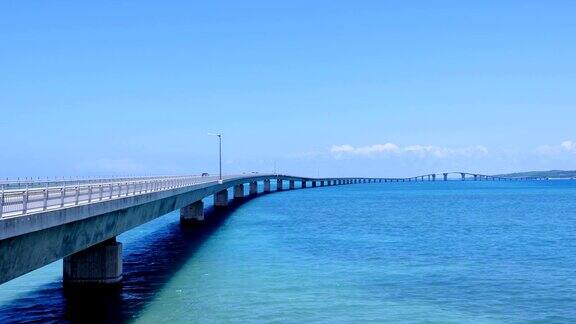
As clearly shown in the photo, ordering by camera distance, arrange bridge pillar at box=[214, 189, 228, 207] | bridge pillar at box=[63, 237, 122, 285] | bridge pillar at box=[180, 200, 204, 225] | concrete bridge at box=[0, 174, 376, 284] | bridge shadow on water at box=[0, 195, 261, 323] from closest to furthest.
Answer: concrete bridge at box=[0, 174, 376, 284] → bridge shadow on water at box=[0, 195, 261, 323] → bridge pillar at box=[63, 237, 122, 285] → bridge pillar at box=[180, 200, 204, 225] → bridge pillar at box=[214, 189, 228, 207]

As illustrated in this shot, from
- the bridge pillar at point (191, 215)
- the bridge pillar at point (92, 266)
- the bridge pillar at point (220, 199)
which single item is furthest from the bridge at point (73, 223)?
the bridge pillar at point (220, 199)

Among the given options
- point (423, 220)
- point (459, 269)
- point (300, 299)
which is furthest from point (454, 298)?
point (423, 220)

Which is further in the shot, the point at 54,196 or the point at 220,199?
the point at 220,199

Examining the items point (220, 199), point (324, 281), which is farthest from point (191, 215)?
point (324, 281)

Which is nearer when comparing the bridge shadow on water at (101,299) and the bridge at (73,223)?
the bridge at (73,223)

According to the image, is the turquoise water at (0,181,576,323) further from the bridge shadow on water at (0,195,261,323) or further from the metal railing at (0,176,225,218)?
the metal railing at (0,176,225,218)

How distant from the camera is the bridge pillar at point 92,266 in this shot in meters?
33.8

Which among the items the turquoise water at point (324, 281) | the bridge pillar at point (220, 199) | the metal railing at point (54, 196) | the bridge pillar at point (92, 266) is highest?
the metal railing at point (54, 196)

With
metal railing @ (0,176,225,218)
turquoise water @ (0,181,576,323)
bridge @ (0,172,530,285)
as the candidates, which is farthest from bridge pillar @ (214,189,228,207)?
metal railing @ (0,176,225,218)

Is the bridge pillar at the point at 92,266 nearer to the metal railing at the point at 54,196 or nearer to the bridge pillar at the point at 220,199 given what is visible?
the metal railing at the point at 54,196

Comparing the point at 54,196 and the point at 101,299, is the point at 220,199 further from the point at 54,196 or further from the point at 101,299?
the point at 54,196

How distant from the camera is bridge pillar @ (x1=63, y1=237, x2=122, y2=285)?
33.8 metres

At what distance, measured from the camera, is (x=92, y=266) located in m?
34.2

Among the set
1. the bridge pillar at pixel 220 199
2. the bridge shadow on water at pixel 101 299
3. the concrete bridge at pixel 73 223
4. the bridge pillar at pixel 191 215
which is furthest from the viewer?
the bridge pillar at pixel 220 199
